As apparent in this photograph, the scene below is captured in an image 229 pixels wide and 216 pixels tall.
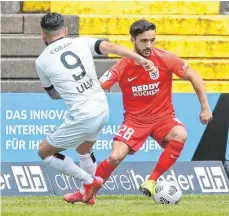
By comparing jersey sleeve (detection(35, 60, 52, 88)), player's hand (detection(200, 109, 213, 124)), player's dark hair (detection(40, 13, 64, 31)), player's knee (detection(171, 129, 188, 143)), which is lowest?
player's knee (detection(171, 129, 188, 143))

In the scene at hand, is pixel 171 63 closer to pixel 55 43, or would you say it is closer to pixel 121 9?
pixel 55 43

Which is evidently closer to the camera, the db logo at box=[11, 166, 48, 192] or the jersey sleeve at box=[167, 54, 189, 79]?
the jersey sleeve at box=[167, 54, 189, 79]

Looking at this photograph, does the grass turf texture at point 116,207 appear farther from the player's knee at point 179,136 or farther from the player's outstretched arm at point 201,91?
the player's outstretched arm at point 201,91

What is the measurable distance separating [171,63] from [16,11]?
6340mm

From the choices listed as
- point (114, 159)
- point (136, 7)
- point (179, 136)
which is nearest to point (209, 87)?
point (136, 7)

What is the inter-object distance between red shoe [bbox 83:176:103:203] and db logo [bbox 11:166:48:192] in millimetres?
2550

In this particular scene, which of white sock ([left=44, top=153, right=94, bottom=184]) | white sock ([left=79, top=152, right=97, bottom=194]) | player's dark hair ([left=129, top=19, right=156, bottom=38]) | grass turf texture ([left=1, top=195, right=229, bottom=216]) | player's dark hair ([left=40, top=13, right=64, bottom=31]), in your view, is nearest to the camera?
grass turf texture ([left=1, top=195, right=229, bottom=216])

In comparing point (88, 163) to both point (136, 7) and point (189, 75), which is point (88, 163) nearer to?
point (189, 75)

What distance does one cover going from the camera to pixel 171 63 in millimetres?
10766

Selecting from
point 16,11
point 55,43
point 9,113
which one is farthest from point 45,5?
point 55,43

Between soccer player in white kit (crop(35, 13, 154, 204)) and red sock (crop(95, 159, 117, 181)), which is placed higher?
soccer player in white kit (crop(35, 13, 154, 204))

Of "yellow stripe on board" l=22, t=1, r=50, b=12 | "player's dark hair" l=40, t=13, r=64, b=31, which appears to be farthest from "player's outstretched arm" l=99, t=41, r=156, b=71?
"yellow stripe on board" l=22, t=1, r=50, b=12

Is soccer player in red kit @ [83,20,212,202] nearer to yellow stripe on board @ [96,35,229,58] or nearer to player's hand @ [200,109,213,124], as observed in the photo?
player's hand @ [200,109,213,124]

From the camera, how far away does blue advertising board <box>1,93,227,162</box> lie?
1316cm
